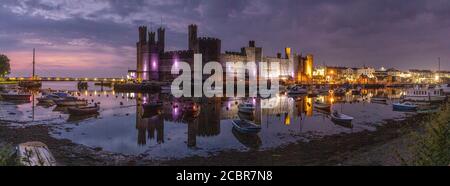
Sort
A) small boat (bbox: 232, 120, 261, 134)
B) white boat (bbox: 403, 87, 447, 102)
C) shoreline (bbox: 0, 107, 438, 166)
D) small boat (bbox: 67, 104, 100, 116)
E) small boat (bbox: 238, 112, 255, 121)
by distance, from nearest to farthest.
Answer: shoreline (bbox: 0, 107, 438, 166) < small boat (bbox: 232, 120, 261, 134) < small boat (bbox: 67, 104, 100, 116) < small boat (bbox: 238, 112, 255, 121) < white boat (bbox: 403, 87, 447, 102)

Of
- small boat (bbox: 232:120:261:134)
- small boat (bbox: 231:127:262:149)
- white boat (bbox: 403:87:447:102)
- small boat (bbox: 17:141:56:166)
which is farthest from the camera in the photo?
white boat (bbox: 403:87:447:102)

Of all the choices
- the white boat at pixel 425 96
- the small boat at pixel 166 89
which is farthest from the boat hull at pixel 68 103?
the white boat at pixel 425 96

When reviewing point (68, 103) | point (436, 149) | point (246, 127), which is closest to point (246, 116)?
point (246, 127)

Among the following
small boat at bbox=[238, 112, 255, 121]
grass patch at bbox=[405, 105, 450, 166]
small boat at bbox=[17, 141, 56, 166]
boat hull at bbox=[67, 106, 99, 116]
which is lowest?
small boat at bbox=[238, 112, 255, 121]

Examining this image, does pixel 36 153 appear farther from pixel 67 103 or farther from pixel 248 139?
pixel 67 103

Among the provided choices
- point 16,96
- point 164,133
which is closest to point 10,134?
point 164,133

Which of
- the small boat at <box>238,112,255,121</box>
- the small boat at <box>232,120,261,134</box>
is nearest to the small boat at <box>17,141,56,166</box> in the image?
the small boat at <box>232,120,261,134</box>

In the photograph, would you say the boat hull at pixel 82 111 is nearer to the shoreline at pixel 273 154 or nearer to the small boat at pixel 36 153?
the shoreline at pixel 273 154

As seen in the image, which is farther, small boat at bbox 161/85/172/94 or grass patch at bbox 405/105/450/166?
small boat at bbox 161/85/172/94

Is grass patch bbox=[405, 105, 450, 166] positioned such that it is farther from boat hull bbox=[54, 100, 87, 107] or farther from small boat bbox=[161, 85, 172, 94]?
small boat bbox=[161, 85, 172, 94]

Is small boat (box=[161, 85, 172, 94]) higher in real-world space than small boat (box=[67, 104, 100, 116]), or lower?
higher

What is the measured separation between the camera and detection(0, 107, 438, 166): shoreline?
1471cm

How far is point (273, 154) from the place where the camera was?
56.2 ft

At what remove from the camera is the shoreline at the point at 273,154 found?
1471 centimetres
